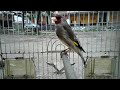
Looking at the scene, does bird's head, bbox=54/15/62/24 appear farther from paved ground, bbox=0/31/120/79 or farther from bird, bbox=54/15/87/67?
paved ground, bbox=0/31/120/79

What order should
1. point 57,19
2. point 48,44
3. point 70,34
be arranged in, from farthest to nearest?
point 48,44, point 70,34, point 57,19

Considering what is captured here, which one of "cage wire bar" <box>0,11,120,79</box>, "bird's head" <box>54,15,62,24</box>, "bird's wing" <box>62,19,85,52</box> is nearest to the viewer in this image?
"cage wire bar" <box>0,11,120,79</box>

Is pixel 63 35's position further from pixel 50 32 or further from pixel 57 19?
pixel 57 19

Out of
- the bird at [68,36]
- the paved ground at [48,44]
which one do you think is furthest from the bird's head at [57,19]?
the paved ground at [48,44]

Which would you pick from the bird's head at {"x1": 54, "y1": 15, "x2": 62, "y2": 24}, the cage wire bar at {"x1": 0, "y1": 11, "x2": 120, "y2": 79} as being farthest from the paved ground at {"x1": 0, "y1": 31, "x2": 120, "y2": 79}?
the bird's head at {"x1": 54, "y1": 15, "x2": 62, "y2": 24}

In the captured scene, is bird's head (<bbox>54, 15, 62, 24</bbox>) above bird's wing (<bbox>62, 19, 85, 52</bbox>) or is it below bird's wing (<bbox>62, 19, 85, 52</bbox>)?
above

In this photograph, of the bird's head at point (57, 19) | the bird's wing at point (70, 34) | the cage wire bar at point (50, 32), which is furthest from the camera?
the bird's wing at point (70, 34)

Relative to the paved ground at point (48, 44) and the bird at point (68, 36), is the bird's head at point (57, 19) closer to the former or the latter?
the bird at point (68, 36)

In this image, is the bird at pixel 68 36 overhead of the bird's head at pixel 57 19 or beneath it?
beneath

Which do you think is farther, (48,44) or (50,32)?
(48,44)

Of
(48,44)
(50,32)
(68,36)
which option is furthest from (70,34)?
(48,44)
